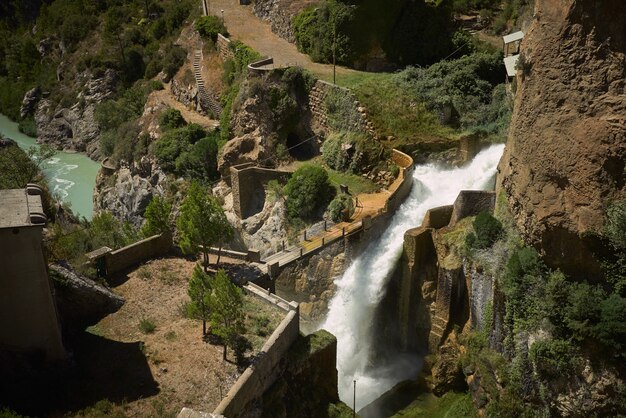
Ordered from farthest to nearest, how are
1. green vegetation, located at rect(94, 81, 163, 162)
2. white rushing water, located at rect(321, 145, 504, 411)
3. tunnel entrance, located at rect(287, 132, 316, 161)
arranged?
green vegetation, located at rect(94, 81, 163, 162)
tunnel entrance, located at rect(287, 132, 316, 161)
white rushing water, located at rect(321, 145, 504, 411)

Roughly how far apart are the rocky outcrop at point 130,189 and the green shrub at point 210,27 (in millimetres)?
11346

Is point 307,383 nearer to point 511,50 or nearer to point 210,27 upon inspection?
point 511,50

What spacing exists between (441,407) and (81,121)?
46.4m

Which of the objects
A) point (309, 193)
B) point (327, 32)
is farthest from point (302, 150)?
point (327, 32)

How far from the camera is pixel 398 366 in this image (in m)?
26.3

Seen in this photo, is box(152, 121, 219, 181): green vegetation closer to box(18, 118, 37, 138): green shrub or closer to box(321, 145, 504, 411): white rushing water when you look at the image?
box(321, 145, 504, 411): white rushing water

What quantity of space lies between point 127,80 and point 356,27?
27.9 metres

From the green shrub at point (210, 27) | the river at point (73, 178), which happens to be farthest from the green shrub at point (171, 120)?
the river at point (73, 178)

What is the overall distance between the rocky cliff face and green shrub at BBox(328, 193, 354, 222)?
975 centimetres

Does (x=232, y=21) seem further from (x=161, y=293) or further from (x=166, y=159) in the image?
(x=161, y=293)

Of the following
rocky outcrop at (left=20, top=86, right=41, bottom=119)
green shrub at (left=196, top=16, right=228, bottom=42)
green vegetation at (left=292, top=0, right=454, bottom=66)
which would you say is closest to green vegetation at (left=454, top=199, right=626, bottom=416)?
green vegetation at (left=292, top=0, right=454, bottom=66)

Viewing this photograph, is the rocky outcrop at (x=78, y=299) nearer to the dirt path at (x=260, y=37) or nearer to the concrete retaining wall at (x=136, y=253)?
the concrete retaining wall at (x=136, y=253)

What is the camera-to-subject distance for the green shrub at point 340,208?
2959 cm

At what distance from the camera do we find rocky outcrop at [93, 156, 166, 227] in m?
41.7
